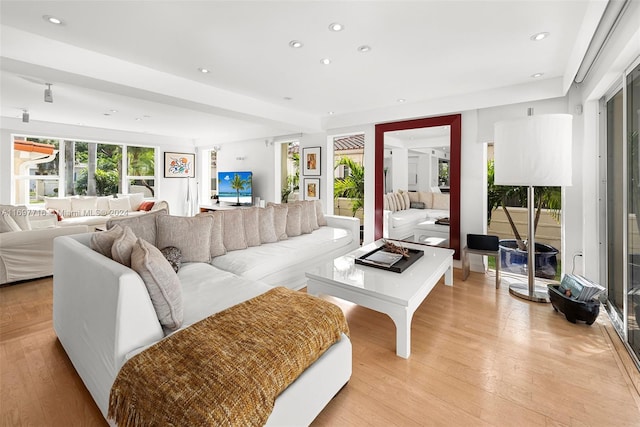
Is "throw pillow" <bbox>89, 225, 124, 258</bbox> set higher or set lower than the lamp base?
higher

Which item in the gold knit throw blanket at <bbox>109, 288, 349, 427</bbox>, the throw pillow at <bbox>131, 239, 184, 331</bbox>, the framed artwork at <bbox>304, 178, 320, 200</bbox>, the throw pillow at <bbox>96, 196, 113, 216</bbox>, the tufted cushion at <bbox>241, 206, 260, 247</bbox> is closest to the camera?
the gold knit throw blanket at <bbox>109, 288, 349, 427</bbox>

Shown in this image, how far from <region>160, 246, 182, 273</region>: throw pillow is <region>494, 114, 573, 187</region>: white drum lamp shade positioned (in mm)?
3093

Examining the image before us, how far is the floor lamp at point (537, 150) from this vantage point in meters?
2.65

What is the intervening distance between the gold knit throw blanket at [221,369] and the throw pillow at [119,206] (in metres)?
6.16

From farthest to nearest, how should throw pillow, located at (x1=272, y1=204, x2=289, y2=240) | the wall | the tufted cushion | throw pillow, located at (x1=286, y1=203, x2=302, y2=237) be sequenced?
the wall < throw pillow, located at (x1=286, y1=203, x2=302, y2=237) < throw pillow, located at (x1=272, y1=204, x2=289, y2=240) < the tufted cushion

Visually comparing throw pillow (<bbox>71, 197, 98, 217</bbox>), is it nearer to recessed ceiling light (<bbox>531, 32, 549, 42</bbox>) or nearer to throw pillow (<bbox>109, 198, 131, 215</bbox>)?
throw pillow (<bbox>109, 198, 131, 215</bbox>)

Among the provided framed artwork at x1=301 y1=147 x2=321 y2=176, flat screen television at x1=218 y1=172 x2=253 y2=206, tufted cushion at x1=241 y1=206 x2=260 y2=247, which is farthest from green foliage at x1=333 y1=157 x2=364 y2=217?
tufted cushion at x1=241 y1=206 x2=260 y2=247

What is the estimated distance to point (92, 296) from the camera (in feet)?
5.04

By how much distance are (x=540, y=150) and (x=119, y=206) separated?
7.44 meters

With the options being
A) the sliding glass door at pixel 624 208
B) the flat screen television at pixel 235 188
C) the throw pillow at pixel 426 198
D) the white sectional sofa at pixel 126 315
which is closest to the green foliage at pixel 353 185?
the throw pillow at pixel 426 198

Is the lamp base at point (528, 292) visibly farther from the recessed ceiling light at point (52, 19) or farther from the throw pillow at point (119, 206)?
the throw pillow at point (119, 206)

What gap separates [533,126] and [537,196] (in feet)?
4.46

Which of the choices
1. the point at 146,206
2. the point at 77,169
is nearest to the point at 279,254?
the point at 146,206

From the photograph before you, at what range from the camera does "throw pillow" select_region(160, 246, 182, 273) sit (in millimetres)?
2410
